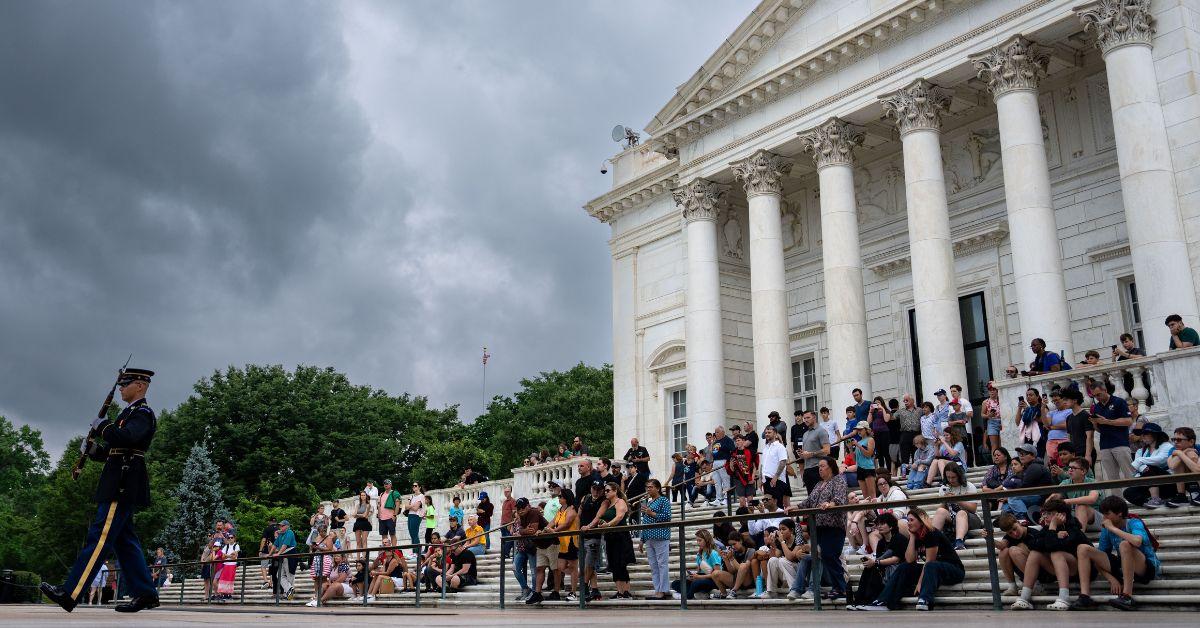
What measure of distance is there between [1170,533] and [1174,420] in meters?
4.93

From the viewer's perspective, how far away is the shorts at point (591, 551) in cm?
1418

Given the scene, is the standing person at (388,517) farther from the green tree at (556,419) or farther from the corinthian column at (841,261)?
the green tree at (556,419)

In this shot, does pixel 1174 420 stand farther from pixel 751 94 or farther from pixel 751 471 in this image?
pixel 751 94

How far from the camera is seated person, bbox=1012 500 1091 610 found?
9.55m

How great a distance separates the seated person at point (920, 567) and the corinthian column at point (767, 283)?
14.2 meters

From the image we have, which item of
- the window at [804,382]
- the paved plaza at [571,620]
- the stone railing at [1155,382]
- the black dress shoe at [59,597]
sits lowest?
the paved plaza at [571,620]

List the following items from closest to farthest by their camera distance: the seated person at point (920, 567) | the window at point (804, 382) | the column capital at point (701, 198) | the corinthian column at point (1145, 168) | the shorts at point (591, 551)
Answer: the seated person at point (920, 567)
the shorts at point (591, 551)
the corinthian column at point (1145, 168)
the column capital at point (701, 198)
the window at point (804, 382)

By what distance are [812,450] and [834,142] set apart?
998 centimetres

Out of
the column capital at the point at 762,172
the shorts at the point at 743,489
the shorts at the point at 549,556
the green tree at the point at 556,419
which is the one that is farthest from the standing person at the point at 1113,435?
the green tree at the point at 556,419

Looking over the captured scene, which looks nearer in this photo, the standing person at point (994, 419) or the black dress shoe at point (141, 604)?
the black dress shoe at point (141, 604)

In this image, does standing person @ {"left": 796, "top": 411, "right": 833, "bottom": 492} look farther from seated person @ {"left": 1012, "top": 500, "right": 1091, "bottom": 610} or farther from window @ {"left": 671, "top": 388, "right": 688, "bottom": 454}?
window @ {"left": 671, "top": 388, "right": 688, "bottom": 454}

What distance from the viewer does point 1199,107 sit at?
62.3 ft

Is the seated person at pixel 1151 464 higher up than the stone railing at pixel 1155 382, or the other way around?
the stone railing at pixel 1155 382

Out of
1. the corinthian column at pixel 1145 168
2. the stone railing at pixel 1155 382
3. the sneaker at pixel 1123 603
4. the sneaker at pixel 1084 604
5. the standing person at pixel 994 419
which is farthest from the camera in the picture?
the corinthian column at pixel 1145 168
